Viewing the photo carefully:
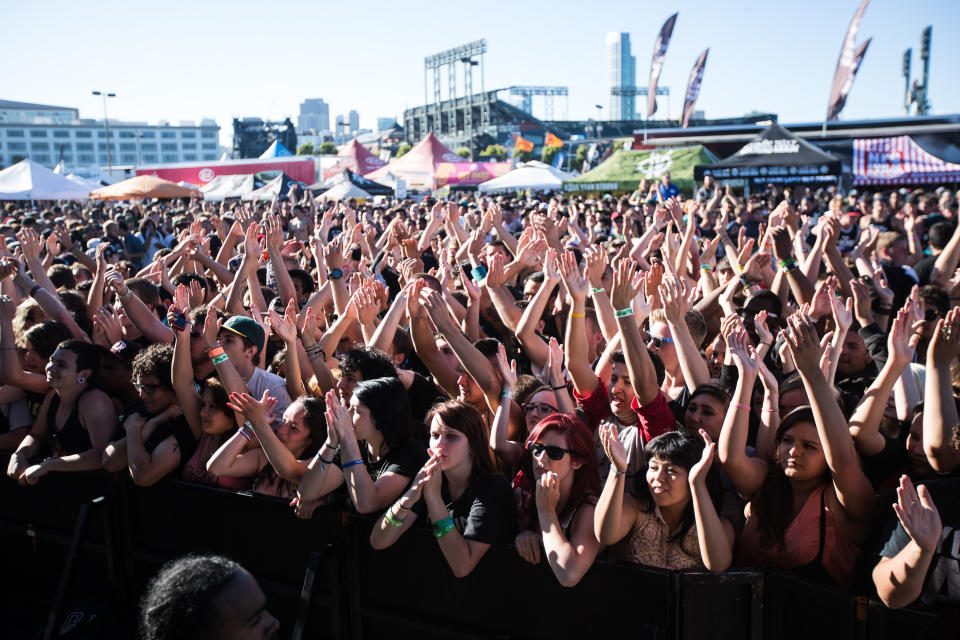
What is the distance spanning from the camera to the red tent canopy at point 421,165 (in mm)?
28812

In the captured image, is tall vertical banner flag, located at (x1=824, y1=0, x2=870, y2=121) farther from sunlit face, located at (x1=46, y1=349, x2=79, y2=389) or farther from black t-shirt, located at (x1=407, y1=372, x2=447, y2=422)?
sunlit face, located at (x1=46, y1=349, x2=79, y2=389)

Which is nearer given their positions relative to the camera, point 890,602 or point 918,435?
point 890,602

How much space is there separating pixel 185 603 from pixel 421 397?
2594mm

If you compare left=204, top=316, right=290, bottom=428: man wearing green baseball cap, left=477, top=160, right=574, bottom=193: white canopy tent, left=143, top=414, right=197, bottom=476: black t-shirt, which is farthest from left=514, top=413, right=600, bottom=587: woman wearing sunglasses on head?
left=477, top=160, right=574, bottom=193: white canopy tent

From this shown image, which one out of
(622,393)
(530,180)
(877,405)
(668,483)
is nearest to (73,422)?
(622,393)

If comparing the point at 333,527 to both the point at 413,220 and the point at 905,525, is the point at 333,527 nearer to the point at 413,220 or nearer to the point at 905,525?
the point at 905,525

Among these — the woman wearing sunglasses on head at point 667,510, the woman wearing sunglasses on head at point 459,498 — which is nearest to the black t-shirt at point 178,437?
the woman wearing sunglasses on head at point 459,498

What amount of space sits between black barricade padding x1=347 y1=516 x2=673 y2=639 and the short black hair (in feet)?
4.51

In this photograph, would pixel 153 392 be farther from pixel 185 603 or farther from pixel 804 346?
pixel 804 346

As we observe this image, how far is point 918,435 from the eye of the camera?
10.3 feet

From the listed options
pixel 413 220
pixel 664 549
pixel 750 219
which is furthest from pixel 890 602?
pixel 413 220

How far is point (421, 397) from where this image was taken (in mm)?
4559

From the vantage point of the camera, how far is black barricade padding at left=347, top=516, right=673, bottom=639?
2965mm

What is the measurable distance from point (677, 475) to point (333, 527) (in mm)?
1645
